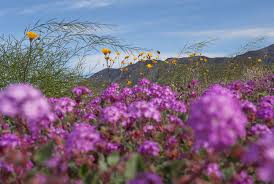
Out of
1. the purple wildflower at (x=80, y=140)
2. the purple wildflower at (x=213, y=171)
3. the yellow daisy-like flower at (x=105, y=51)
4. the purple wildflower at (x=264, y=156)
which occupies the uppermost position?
the yellow daisy-like flower at (x=105, y=51)

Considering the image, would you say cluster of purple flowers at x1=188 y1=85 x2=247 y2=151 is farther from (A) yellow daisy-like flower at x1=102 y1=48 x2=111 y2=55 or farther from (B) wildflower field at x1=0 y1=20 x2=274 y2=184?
(A) yellow daisy-like flower at x1=102 y1=48 x2=111 y2=55

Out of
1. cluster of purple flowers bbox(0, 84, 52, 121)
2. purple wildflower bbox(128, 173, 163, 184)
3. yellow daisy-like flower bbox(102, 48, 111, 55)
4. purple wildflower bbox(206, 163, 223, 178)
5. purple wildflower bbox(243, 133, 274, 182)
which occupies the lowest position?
purple wildflower bbox(206, 163, 223, 178)

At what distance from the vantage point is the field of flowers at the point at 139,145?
2.03m

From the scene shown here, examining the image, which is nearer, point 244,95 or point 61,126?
point 61,126

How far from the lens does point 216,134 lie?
1.97 m

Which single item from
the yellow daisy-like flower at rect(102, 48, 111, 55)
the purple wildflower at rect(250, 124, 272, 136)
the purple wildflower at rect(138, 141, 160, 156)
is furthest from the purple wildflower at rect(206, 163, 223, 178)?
the yellow daisy-like flower at rect(102, 48, 111, 55)

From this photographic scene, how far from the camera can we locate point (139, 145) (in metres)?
3.74

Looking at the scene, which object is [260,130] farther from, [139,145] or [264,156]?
[264,156]

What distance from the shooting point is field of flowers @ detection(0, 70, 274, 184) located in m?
2.03

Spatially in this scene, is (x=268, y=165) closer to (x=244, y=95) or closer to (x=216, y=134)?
(x=216, y=134)

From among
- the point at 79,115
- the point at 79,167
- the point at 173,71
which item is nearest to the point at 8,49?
the point at 79,115

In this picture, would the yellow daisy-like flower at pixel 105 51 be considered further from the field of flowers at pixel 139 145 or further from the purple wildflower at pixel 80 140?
the purple wildflower at pixel 80 140

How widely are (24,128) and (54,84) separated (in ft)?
14.1

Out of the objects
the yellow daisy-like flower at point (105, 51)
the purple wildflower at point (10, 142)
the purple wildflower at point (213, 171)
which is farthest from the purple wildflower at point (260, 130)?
the yellow daisy-like flower at point (105, 51)
